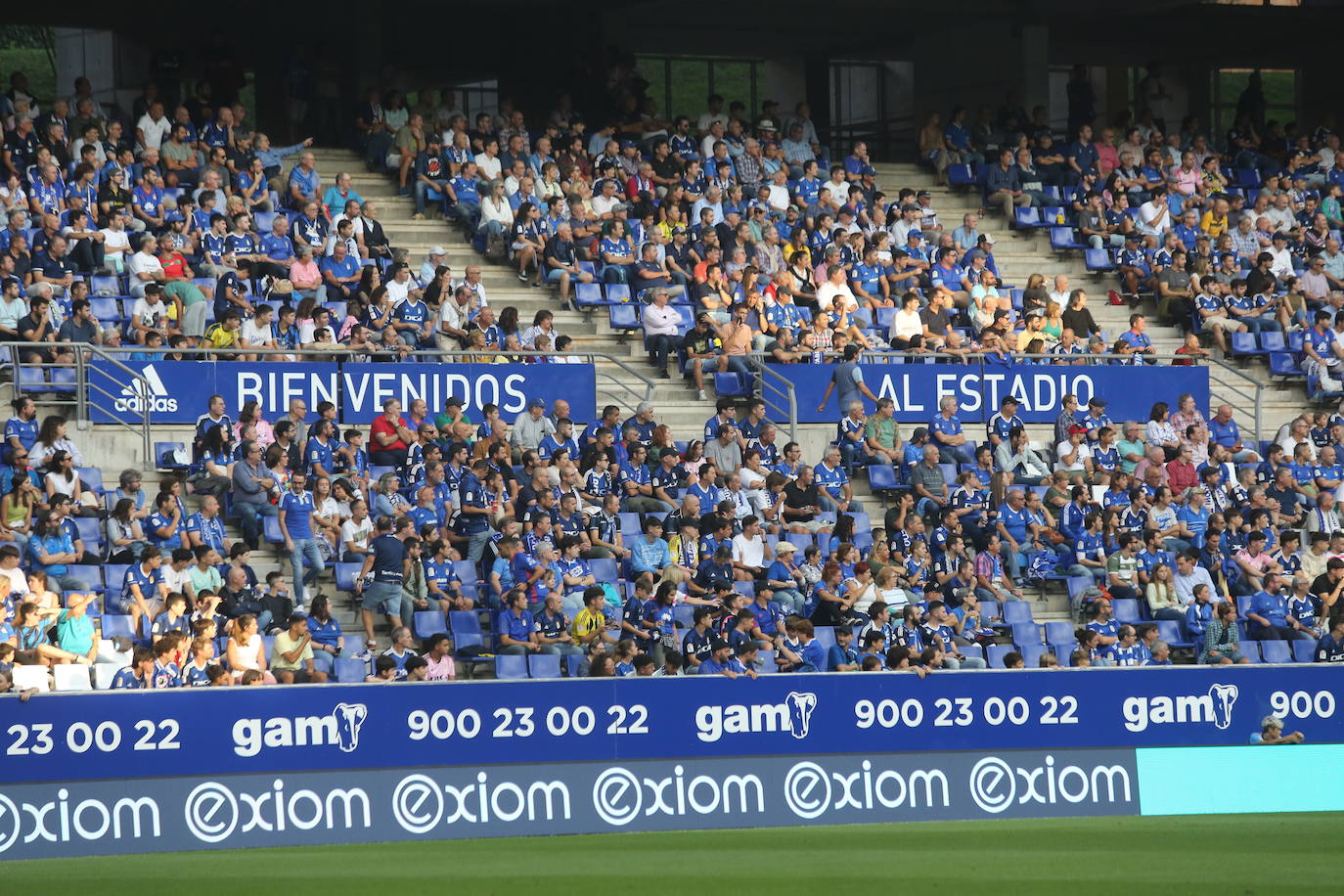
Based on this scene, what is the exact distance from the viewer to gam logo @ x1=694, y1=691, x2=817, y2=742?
50.2 feet

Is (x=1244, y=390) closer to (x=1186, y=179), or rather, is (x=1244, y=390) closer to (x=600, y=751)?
(x=1186, y=179)

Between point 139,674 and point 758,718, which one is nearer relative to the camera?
point 139,674

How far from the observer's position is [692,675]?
15.4 m

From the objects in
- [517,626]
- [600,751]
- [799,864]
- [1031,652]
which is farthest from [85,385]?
[799,864]

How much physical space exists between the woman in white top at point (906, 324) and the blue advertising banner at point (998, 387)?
0.61 meters

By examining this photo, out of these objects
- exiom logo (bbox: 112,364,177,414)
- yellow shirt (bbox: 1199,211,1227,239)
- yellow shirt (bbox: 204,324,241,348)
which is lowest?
exiom logo (bbox: 112,364,177,414)

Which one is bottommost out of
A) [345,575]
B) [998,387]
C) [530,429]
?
[345,575]

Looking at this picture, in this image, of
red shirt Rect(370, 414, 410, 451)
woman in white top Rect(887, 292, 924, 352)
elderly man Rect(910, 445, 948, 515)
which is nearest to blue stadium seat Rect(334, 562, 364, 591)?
red shirt Rect(370, 414, 410, 451)

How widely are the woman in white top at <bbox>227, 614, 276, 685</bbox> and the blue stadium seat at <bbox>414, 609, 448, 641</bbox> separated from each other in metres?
1.92

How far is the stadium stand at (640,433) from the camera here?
17.0m

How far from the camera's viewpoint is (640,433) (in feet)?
66.2

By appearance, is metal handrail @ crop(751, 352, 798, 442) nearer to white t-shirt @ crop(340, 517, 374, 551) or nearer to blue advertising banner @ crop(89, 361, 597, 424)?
blue advertising banner @ crop(89, 361, 597, 424)

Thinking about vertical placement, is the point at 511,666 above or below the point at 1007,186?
below

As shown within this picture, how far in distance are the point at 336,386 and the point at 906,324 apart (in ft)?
21.2
